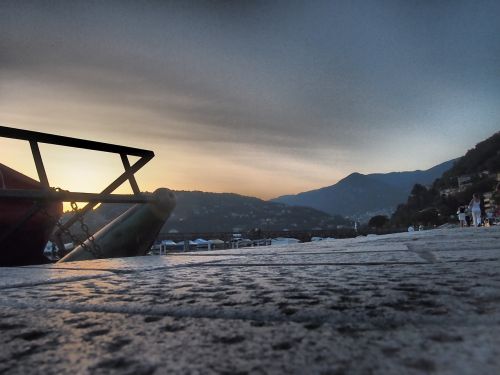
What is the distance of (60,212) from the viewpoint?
811 centimetres

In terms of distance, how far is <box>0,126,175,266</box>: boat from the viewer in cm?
513

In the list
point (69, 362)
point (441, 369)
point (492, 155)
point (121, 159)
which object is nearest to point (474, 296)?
point (441, 369)

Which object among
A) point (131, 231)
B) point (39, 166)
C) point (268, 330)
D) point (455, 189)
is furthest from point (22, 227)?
point (455, 189)

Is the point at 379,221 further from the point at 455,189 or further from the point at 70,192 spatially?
the point at 70,192

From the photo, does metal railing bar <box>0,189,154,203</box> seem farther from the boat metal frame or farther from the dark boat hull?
the dark boat hull

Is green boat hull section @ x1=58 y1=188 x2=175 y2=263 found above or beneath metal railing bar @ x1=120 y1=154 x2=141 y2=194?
beneath

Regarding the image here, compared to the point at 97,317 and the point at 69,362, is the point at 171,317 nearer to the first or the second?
the point at 97,317

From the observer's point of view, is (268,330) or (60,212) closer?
(268,330)

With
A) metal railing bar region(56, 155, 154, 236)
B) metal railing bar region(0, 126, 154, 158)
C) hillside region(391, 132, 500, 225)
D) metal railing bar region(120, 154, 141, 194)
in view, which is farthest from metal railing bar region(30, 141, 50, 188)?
hillside region(391, 132, 500, 225)

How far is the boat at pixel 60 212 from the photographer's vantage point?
5129 mm

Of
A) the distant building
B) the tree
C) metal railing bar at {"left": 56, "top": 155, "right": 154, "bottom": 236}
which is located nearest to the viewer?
metal railing bar at {"left": 56, "top": 155, "right": 154, "bottom": 236}

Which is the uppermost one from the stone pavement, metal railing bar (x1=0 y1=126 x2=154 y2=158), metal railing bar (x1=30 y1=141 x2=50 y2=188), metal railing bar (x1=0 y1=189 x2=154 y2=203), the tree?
the tree

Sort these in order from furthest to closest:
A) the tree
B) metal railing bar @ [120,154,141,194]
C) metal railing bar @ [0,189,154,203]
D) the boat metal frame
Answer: the tree < metal railing bar @ [120,154,141,194] < the boat metal frame < metal railing bar @ [0,189,154,203]

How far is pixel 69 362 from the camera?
24.5 inches
